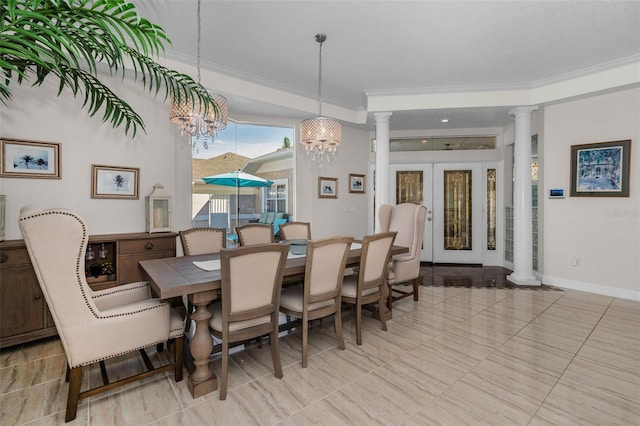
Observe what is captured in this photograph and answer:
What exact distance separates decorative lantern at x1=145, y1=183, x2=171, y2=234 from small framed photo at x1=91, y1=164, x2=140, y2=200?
202 mm

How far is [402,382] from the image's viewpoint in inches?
82.4

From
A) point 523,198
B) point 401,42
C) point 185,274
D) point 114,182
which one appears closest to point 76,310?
point 185,274

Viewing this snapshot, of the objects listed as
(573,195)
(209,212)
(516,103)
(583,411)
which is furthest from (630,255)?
(209,212)

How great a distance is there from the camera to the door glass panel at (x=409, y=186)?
6125 mm

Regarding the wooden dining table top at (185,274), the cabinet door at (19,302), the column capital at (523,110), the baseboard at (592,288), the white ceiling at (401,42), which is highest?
the white ceiling at (401,42)

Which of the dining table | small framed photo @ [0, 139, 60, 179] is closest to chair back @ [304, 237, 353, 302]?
the dining table

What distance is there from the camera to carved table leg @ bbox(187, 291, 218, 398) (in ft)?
6.33

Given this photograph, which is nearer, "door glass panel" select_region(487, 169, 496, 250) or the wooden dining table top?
the wooden dining table top

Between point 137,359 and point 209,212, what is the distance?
238 centimetres

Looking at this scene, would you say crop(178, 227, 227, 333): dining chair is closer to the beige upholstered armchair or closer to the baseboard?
the beige upholstered armchair

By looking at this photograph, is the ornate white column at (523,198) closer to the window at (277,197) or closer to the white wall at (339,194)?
the white wall at (339,194)

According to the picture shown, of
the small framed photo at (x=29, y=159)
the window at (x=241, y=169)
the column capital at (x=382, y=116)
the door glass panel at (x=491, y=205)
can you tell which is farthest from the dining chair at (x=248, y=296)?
the door glass panel at (x=491, y=205)

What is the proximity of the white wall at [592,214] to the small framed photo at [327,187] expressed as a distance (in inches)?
127

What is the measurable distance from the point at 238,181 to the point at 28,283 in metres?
2.70
